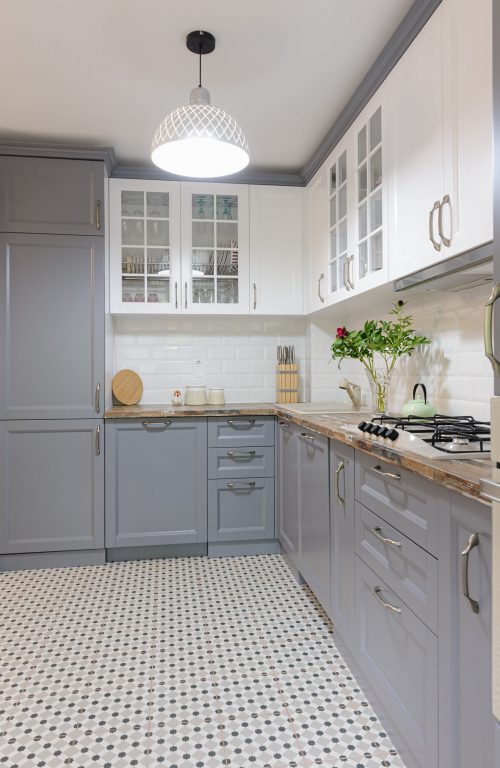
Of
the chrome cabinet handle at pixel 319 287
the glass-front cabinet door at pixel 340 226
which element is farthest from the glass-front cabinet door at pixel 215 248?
the glass-front cabinet door at pixel 340 226

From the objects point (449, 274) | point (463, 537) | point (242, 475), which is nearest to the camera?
point (463, 537)

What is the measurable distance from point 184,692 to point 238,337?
240 cm

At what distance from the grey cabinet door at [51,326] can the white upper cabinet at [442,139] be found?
1795mm

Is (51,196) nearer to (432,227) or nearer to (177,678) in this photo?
(432,227)

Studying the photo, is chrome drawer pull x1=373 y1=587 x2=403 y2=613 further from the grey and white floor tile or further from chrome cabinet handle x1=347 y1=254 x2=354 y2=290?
chrome cabinet handle x1=347 y1=254 x2=354 y2=290

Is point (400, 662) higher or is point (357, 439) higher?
point (357, 439)

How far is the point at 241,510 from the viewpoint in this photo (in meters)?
3.16

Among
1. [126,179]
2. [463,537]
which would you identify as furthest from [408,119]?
[126,179]

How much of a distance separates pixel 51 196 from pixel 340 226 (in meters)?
1.68

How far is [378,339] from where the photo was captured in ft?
7.98

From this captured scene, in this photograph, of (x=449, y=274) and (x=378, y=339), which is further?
(x=378, y=339)

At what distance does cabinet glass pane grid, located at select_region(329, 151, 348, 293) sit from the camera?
268 centimetres

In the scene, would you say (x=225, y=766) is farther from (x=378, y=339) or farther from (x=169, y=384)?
(x=169, y=384)

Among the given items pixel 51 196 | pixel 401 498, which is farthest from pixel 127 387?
pixel 401 498
